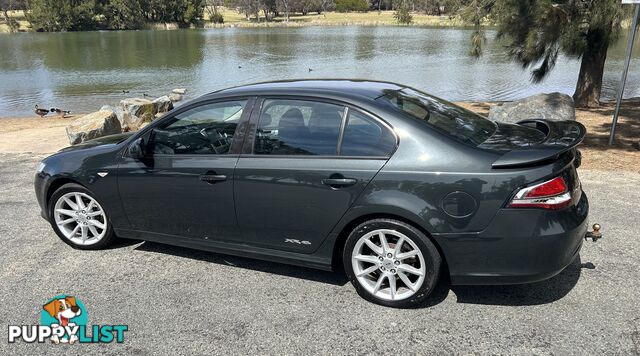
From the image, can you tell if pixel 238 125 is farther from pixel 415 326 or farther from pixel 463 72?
pixel 463 72

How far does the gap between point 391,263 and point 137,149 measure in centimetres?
233

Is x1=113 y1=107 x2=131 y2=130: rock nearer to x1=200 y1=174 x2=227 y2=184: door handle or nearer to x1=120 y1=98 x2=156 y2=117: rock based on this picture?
x1=120 y1=98 x2=156 y2=117: rock

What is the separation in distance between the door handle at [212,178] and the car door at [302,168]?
0.45 feet

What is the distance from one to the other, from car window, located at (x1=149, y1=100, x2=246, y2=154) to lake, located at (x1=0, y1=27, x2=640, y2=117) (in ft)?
39.1

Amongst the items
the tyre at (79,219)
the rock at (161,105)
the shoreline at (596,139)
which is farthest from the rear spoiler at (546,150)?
the rock at (161,105)

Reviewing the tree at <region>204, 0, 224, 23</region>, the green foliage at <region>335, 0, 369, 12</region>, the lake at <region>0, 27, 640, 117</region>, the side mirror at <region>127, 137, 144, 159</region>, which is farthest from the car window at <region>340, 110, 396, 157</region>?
the green foliage at <region>335, 0, 369, 12</region>

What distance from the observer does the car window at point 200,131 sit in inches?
159

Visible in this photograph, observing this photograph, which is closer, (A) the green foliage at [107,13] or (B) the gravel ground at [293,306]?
(B) the gravel ground at [293,306]

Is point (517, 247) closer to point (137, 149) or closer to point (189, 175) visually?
point (189, 175)

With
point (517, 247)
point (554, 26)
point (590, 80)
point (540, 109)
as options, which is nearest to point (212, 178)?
point (517, 247)

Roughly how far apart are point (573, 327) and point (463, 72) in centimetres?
2605

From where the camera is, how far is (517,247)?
321 cm

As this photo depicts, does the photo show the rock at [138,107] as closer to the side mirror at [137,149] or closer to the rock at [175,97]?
the rock at [175,97]

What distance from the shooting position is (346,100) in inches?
144
